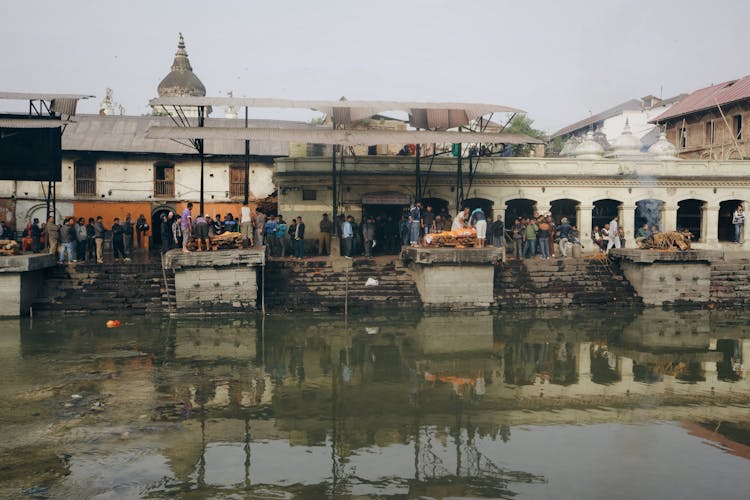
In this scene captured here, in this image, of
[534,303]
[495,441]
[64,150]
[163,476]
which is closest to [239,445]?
[163,476]

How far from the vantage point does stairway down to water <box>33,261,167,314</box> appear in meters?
19.1

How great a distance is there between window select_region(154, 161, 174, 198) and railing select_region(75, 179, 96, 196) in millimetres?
2653

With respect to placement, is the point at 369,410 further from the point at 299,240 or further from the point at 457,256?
the point at 299,240

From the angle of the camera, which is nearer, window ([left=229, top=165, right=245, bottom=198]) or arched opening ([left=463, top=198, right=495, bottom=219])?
arched opening ([left=463, top=198, right=495, bottom=219])

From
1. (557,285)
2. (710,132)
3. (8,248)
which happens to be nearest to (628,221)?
(557,285)

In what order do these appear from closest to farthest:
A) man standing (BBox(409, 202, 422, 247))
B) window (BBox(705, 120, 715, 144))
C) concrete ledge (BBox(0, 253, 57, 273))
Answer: concrete ledge (BBox(0, 253, 57, 273)) < man standing (BBox(409, 202, 422, 247)) < window (BBox(705, 120, 715, 144))

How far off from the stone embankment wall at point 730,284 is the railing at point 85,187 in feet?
82.0

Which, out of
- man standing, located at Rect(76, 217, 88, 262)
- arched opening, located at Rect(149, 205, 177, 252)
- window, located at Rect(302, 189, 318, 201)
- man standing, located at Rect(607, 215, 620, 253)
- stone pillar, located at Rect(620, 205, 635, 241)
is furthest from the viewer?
arched opening, located at Rect(149, 205, 177, 252)

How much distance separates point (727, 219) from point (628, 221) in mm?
4694

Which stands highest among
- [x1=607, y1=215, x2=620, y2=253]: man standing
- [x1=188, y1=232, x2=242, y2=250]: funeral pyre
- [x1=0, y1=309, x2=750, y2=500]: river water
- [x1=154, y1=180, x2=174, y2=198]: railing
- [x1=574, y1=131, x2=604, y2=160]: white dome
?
[x1=574, y1=131, x2=604, y2=160]: white dome

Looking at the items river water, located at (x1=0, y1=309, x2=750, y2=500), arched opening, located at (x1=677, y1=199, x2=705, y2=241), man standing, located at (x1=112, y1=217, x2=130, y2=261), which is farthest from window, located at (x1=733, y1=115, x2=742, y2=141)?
man standing, located at (x1=112, y1=217, x2=130, y2=261)

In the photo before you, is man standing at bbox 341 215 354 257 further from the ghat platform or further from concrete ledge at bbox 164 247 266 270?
concrete ledge at bbox 164 247 266 270

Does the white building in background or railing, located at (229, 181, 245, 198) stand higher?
the white building in background

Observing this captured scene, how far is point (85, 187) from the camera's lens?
31.1 m
